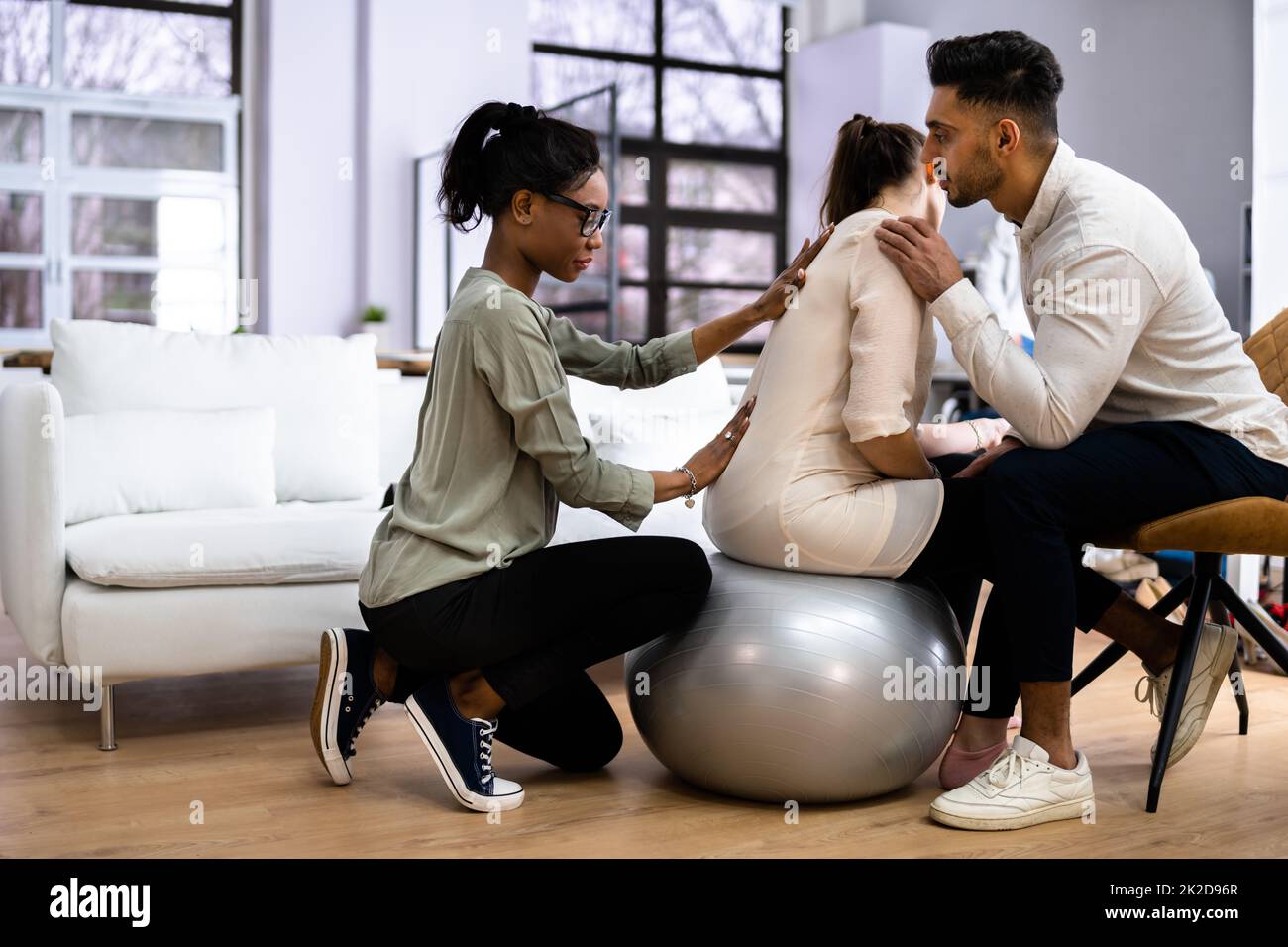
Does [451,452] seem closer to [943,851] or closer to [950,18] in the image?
[943,851]

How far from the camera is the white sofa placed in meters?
2.61

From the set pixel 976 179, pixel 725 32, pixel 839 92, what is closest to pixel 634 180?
pixel 725 32

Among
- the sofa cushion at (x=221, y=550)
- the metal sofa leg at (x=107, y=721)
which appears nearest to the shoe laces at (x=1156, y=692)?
the sofa cushion at (x=221, y=550)

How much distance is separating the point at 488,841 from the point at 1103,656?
134 cm

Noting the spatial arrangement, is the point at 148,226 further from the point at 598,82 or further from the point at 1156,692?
the point at 1156,692

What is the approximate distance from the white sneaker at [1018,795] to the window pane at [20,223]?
7.11 m

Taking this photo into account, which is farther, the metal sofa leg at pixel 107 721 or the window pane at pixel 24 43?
the window pane at pixel 24 43

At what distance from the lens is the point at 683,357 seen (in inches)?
97.1

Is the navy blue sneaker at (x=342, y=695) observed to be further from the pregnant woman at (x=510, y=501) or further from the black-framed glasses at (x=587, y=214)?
the black-framed glasses at (x=587, y=214)

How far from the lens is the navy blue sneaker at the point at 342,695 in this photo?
2252 mm

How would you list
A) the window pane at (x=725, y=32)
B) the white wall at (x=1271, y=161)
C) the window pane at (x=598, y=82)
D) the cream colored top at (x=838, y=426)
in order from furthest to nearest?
the window pane at (x=725, y=32), the window pane at (x=598, y=82), the white wall at (x=1271, y=161), the cream colored top at (x=838, y=426)

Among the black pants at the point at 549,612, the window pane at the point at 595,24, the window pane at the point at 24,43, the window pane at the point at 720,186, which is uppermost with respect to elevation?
the window pane at the point at 595,24

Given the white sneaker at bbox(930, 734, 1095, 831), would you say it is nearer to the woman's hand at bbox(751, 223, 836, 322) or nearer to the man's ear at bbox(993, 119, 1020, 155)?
the woman's hand at bbox(751, 223, 836, 322)

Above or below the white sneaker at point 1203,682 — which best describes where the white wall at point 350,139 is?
above
